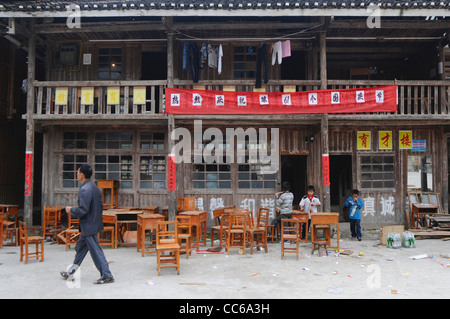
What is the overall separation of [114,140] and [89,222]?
6.91m

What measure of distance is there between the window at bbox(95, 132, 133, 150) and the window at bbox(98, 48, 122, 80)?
2.09 metres

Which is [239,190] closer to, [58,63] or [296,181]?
[296,181]

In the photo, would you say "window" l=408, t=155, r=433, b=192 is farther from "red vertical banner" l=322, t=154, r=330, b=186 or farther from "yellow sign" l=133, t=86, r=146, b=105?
"yellow sign" l=133, t=86, r=146, b=105

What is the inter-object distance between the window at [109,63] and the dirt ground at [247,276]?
21.6ft

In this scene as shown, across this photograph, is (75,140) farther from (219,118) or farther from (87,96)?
(219,118)

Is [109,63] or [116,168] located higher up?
[109,63]

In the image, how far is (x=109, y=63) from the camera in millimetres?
13047

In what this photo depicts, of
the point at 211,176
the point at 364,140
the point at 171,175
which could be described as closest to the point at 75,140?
the point at 171,175

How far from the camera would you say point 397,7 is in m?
10.1

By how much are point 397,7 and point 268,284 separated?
862 cm

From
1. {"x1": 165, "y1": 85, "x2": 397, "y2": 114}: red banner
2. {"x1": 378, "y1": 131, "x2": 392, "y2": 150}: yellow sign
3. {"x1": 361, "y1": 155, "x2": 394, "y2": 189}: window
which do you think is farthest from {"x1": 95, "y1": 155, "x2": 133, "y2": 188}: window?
{"x1": 378, "y1": 131, "x2": 392, "y2": 150}: yellow sign

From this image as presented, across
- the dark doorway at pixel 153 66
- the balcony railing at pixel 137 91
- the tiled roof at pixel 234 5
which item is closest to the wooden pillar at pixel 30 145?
the balcony railing at pixel 137 91

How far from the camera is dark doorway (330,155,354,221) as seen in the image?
14.9 metres
